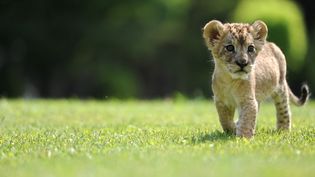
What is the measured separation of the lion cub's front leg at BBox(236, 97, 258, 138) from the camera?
9.63 metres

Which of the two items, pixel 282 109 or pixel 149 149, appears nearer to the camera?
pixel 149 149

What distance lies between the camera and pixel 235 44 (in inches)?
377

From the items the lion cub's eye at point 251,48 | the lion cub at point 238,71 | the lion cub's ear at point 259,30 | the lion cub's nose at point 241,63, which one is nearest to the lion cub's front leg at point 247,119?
the lion cub at point 238,71

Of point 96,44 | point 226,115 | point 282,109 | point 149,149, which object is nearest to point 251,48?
point 226,115

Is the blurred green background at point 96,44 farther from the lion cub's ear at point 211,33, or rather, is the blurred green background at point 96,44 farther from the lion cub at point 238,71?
the lion cub's ear at point 211,33

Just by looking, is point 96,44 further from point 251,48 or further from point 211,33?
point 251,48

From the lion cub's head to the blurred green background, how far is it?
22.7 metres

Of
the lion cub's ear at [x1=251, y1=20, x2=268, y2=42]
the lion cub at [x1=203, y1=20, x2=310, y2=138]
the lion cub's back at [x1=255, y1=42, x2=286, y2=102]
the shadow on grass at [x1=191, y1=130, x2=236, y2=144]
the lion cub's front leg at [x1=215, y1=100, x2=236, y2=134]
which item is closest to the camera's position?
the shadow on grass at [x1=191, y1=130, x2=236, y2=144]

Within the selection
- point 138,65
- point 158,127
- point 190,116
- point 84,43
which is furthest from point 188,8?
point 158,127

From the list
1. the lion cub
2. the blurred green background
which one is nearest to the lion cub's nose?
the lion cub

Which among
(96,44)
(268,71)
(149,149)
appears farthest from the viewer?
(96,44)

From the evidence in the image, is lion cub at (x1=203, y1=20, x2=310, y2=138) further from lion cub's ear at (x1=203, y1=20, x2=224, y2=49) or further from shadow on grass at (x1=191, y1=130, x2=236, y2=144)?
shadow on grass at (x1=191, y1=130, x2=236, y2=144)

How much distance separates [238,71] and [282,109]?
1.75m

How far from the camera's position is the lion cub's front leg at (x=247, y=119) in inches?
379
